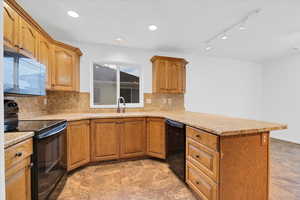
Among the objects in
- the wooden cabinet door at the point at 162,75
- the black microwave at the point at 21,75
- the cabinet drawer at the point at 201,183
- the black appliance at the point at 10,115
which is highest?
the wooden cabinet door at the point at 162,75

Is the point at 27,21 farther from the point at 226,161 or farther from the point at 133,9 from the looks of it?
the point at 226,161

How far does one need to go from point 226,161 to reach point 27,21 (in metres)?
2.78

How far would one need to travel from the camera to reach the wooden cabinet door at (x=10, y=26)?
145 centimetres

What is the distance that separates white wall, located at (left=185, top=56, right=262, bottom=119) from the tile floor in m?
1.85

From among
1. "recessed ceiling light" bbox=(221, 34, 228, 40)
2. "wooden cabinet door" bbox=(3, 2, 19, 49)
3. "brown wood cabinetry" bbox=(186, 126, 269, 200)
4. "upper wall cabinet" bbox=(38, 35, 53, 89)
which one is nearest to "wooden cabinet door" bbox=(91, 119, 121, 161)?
"upper wall cabinet" bbox=(38, 35, 53, 89)

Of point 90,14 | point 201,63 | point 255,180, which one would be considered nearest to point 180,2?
point 90,14

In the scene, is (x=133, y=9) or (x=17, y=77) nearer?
(x=17, y=77)

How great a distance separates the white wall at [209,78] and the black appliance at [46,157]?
1535 millimetres

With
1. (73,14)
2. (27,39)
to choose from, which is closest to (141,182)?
(27,39)

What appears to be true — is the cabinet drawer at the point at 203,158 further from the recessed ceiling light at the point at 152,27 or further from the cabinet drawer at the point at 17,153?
the recessed ceiling light at the point at 152,27

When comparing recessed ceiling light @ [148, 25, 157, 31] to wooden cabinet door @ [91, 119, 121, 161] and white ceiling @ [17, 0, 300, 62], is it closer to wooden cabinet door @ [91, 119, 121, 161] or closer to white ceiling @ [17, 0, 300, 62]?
white ceiling @ [17, 0, 300, 62]

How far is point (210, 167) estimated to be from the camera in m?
1.45

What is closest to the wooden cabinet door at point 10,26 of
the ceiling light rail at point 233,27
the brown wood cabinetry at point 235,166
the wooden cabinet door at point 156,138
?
the wooden cabinet door at point 156,138

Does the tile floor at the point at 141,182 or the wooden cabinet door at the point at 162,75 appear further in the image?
the wooden cabinet door at the point at 162,75
